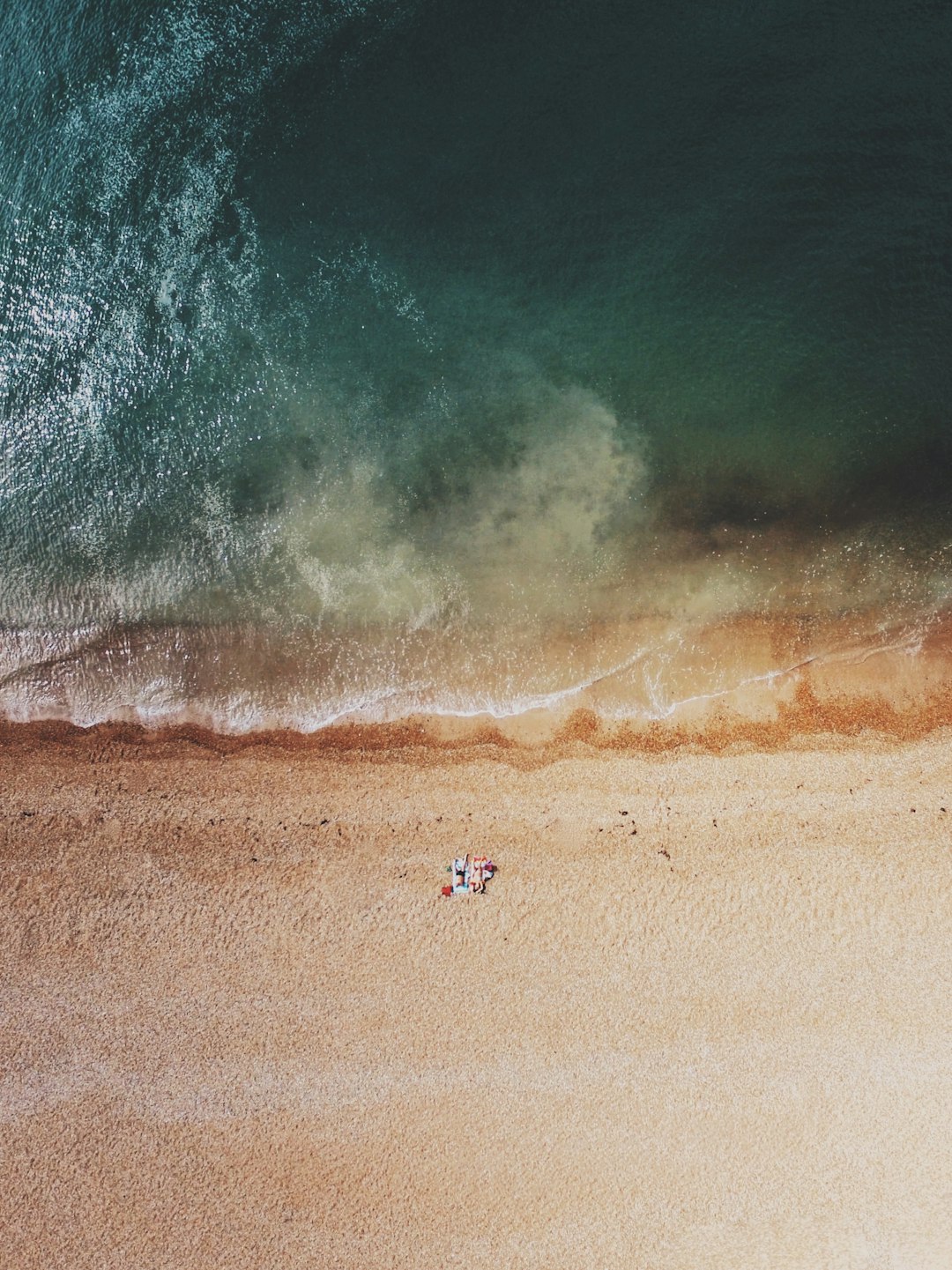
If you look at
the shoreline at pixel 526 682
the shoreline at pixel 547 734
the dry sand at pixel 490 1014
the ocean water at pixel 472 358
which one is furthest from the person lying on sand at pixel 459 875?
the ocean water at pixel 472 358

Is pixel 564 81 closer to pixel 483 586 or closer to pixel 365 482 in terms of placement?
pixel 365 482

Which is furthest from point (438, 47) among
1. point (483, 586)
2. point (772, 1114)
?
point (772, 1114)

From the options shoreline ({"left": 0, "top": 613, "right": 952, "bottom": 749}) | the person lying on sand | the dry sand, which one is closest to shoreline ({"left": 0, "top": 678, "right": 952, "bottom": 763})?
shoreline ({"left": 0, "top": 613, "right": 952, "bottom": 749})

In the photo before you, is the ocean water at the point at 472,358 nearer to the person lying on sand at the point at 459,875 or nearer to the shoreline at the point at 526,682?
the shoreline at the point at 526,682

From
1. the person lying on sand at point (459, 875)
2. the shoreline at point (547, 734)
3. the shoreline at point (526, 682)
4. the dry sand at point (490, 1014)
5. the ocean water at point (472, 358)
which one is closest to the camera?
the dry sand at point (490, 1014)

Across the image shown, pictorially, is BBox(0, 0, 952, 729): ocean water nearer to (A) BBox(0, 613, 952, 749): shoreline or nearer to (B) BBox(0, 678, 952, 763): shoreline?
(A) BBox(0, 613, 952, 749): shoreline

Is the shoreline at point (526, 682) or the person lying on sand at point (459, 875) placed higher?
the shoreline at point (526, 682)

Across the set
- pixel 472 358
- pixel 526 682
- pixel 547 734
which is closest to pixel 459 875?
pixel 547 734
